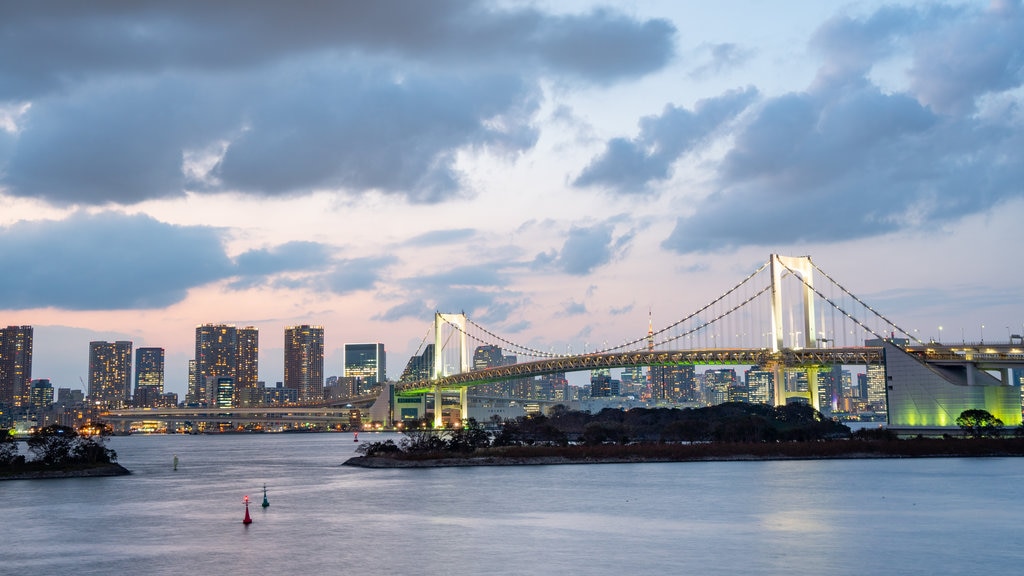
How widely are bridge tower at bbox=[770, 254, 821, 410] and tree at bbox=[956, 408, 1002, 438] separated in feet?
51.0

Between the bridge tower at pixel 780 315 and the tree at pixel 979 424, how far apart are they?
51.0 ft

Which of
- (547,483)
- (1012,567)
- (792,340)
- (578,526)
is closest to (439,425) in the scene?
(792,340)

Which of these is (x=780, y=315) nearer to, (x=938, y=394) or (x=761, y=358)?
(x=761, y=358)

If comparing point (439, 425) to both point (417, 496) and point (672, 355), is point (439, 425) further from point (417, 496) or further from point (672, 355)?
point (417, 496)

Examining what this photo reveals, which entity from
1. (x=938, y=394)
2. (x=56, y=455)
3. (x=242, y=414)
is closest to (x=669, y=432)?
(x=938, y=394)

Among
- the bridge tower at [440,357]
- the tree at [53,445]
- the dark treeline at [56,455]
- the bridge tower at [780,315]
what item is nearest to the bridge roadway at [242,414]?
the bridge tower at [440,357]

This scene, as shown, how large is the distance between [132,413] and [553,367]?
115m

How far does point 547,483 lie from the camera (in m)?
50.0

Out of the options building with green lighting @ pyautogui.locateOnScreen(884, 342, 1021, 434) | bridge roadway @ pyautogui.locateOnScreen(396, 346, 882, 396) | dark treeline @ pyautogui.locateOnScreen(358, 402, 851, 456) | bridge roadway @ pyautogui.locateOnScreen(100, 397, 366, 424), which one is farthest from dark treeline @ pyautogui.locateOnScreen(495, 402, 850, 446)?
bridge roadway @ pyautogui.locateOnScreen(100, 397, 366, 424)

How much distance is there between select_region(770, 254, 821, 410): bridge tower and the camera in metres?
83.6

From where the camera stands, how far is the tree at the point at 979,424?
67.4 metres

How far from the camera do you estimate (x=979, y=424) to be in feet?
221

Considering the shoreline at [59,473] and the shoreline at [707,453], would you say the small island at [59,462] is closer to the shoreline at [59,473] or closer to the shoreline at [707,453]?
the shoreline at [59,473]

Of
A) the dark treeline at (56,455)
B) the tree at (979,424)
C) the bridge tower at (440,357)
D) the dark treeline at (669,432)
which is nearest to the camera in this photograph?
the dark treeline at (56,455)
